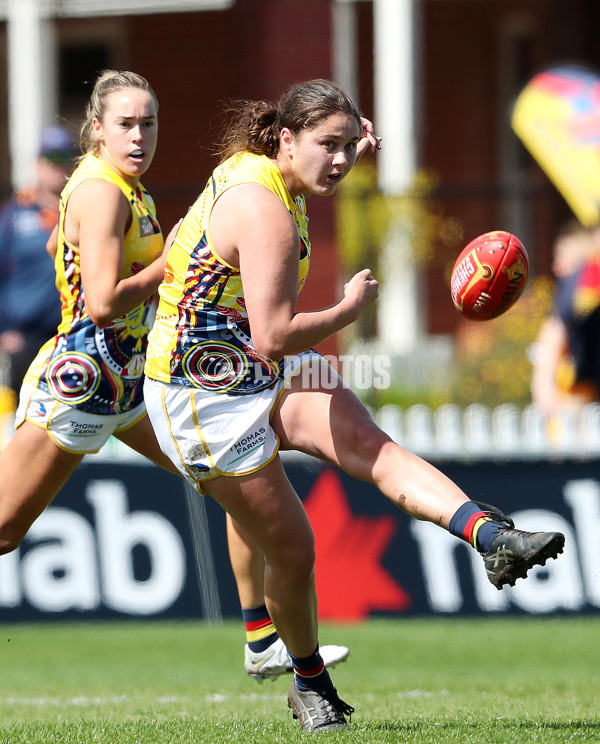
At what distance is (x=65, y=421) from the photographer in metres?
4.99

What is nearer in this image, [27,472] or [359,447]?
[359,447]

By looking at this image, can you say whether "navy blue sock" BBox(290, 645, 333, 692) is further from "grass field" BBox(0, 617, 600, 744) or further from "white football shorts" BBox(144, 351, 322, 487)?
"white football shorts" BBox(144, 351, 322, 487)

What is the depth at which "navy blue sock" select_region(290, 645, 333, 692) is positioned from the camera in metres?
4.77

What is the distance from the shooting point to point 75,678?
275 inches

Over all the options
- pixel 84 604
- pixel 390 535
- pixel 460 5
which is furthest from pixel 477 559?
pixel 460 5

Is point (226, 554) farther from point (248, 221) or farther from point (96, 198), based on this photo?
point (248, 221)

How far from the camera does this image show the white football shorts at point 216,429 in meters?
4.45

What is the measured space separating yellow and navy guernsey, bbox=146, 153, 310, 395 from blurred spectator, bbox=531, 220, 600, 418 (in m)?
4.62

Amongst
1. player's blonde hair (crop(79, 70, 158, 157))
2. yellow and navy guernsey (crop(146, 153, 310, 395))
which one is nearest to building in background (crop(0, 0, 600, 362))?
player's blonde hair (crop(79, 70, 158, 157))

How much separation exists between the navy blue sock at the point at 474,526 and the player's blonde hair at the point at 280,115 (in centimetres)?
136

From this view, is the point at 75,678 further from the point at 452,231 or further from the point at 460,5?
the point at 460,5

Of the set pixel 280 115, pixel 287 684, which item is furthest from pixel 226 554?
pixel 280 115

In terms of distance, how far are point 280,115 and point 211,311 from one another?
0.71 meters

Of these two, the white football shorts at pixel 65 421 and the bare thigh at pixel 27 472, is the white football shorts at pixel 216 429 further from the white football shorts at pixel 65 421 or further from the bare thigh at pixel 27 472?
the bare thigh at pixel 27 472
